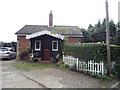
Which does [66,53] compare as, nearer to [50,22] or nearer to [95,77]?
[95,77]

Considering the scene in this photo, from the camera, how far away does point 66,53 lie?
10828mm

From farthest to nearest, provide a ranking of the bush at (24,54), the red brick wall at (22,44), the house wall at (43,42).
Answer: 1. the red brick wall at (22,44)
2. the bush at (24,54)
3. the house wall at (43,42)

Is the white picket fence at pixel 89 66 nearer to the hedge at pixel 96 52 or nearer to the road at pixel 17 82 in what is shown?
the hedge at pixel 96 52

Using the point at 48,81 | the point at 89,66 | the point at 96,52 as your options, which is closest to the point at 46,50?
the point at 89,66

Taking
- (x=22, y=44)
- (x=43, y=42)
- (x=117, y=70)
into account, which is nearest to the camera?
(x=117, y=70)

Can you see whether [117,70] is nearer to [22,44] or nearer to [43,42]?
[43,42]

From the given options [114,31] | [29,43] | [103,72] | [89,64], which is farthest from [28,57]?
[114,31]

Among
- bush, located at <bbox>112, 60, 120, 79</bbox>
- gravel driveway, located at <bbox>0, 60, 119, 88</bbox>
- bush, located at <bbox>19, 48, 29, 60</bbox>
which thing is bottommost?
gravel driveway, located at <bbox>0, 60, 119, 88</bbox>

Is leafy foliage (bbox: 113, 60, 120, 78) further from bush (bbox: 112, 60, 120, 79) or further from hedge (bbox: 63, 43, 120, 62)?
hedge (bbox: 63, 43, 120, 62)

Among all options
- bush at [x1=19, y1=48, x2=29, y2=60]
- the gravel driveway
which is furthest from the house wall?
the gravel driveway

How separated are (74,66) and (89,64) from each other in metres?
1.44

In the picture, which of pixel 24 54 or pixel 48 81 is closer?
pixel 48 81

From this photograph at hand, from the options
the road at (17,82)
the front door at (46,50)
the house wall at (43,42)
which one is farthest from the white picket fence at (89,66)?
the front door at (46,50)

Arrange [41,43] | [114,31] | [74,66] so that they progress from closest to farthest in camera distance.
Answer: [74,66] → [41,43] → [114,31]
